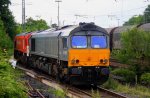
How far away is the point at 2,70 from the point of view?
13445 millimetres

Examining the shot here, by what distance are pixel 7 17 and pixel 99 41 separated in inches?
1529

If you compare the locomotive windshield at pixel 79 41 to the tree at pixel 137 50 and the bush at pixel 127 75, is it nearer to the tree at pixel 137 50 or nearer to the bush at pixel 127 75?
the tree at pixel 137 50

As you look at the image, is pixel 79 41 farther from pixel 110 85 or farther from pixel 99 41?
pixel 110 85

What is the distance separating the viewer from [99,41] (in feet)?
69.9

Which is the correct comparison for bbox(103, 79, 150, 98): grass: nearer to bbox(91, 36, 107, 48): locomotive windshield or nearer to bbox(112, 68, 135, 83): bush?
bbox(91, 36, 107, 48): locomotive windshield

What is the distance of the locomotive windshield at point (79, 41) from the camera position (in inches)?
819

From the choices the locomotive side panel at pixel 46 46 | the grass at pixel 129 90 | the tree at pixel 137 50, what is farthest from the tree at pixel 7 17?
the grass at pixel 129 90

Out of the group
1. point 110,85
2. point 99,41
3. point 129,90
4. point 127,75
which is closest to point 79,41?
point 99,41

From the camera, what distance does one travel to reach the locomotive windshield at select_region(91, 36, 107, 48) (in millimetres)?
21188

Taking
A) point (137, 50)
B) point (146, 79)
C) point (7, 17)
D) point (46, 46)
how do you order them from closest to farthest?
1. point (146, 79)
2. point (46, 46)
3. point (137, 50)
4. point (7, 17)

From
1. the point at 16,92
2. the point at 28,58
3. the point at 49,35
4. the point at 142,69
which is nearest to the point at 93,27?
the point at 49,35

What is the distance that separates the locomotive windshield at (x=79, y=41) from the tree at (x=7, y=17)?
37304 mm

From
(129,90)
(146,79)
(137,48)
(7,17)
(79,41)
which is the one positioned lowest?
(129,90)

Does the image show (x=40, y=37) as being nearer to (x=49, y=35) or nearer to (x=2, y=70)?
(x=49, y=35)
